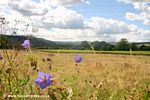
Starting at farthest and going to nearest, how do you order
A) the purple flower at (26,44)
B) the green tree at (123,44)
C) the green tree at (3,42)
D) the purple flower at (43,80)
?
the green tree at (123,44), the purple flower at (26,44), the green tree at (3,42), the purple flower at (43,80)

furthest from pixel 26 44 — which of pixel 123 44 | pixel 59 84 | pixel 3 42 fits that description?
pixel 123 44

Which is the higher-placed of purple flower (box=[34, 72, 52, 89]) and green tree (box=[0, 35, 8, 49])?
green tree (box=[0, 35, 8, 49])

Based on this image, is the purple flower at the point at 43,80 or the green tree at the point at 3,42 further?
the green tree at the point at 3,42

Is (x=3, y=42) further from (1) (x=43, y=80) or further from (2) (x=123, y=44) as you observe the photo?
(2) (x=123, y=44)

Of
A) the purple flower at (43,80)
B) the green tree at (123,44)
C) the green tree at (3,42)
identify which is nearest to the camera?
the purple flower at (43,80)

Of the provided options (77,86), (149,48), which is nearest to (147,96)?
(77,86)

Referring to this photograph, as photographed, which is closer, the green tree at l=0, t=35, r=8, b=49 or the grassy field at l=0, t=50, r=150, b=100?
the grassy field at l=0, t=50, r=150, b=100

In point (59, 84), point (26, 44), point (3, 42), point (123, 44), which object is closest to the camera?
point (59, 84)

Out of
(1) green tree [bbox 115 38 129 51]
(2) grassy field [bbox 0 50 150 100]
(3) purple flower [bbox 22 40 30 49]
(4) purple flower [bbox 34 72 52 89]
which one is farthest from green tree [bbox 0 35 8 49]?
(1) green tree [bbox 115 38 129 51]

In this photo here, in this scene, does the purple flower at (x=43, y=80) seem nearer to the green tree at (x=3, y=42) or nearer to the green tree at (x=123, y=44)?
the green tree at (x=3, y=42)

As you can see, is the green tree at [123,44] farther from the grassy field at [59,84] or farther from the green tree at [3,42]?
the green tree at [3,42]

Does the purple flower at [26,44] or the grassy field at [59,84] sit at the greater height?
the purple flower at [26,44]

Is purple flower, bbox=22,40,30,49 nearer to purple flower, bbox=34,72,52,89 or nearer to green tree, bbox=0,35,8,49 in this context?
green tree, bbox=0,35,8,49

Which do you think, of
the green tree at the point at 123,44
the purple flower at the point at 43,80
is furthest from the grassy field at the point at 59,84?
the green tree at the point at 123,44
